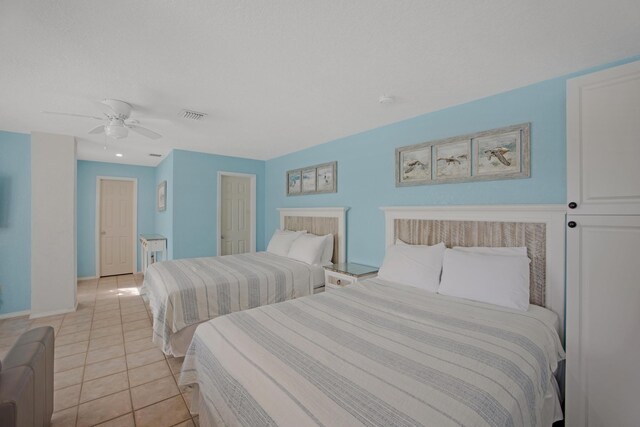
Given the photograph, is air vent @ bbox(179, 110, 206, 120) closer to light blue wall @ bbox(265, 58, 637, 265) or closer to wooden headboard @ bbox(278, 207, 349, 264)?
light blue wall @ bbox(265, 58, 637, 265)

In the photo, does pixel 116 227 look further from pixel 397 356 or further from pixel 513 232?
pixel 513 232

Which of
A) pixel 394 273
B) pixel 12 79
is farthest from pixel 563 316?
pixel 12 79

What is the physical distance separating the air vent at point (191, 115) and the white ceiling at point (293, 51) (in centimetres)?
14

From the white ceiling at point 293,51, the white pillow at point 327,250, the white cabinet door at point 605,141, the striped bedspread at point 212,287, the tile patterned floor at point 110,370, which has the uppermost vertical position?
the white ceiling at point 293,51

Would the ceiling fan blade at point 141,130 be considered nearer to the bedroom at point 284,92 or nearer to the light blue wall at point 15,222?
the bedroom at point 284,92

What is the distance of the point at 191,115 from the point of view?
277 centimetres

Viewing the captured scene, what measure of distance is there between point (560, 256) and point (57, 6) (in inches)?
130

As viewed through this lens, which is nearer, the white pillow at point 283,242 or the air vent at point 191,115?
the air vent at point 191,115

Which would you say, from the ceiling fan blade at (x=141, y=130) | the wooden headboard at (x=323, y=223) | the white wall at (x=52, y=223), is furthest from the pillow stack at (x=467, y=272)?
the white wall at (x=52, y=223)

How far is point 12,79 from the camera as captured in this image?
204 centimetres

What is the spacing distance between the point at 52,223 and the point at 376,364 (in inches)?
176

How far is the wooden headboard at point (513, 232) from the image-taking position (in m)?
1.88

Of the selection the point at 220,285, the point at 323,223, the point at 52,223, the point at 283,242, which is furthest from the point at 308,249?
the point at 52,223

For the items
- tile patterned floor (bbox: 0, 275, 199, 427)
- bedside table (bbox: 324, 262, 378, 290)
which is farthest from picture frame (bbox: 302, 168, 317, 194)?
tile patterned floor (bbox: 0, 275, 199, 427)
